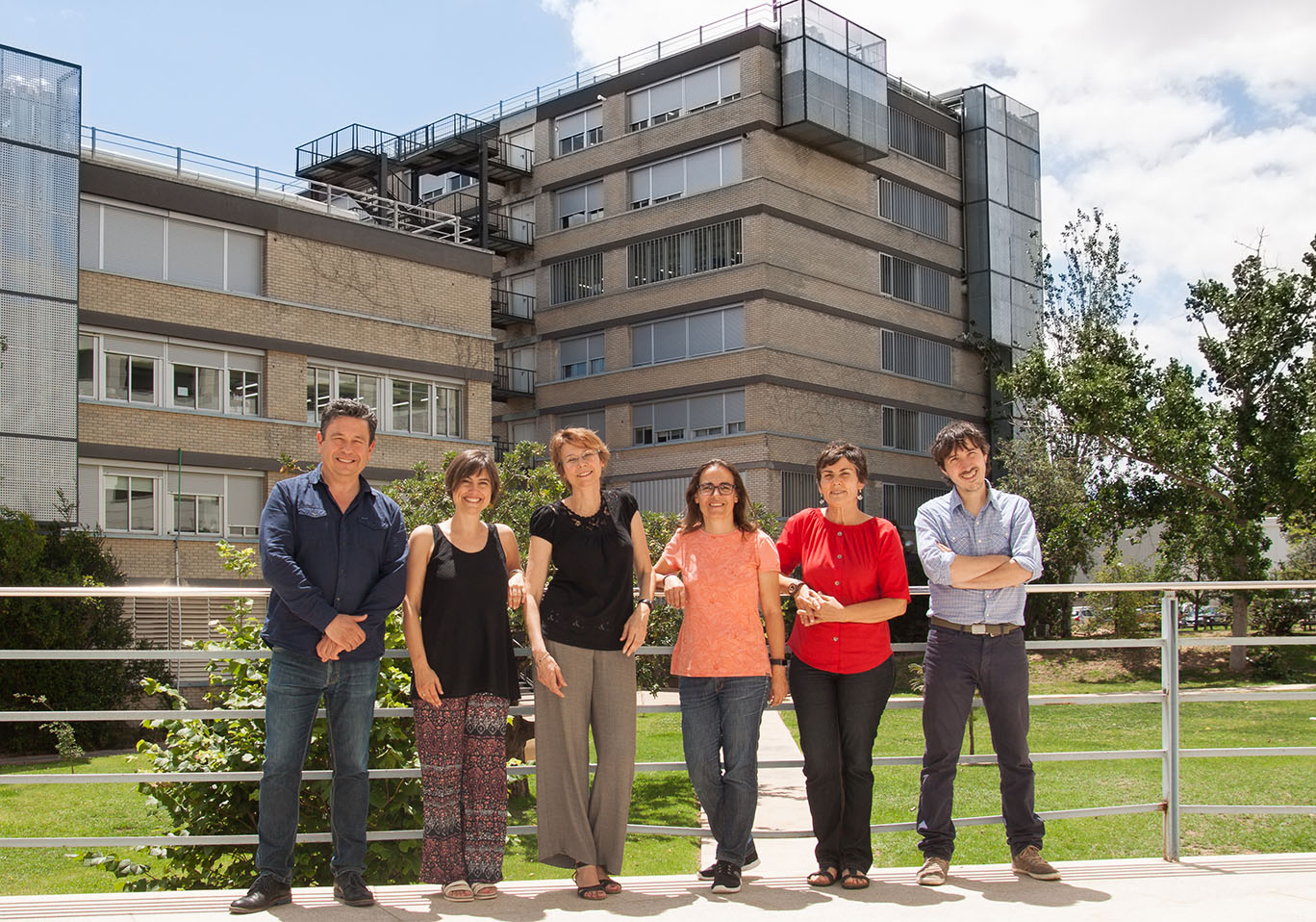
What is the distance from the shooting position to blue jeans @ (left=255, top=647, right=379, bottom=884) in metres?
5.01

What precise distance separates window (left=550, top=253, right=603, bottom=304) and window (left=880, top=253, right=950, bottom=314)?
9.52 meters

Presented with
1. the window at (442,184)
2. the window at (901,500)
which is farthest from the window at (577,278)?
the window at (901,500)

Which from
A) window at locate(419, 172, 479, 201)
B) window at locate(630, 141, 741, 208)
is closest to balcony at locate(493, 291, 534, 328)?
window at locate(419, 172, 479, 201)

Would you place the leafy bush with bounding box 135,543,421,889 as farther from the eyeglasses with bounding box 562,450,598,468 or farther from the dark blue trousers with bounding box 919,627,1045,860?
the dark blue trousers with bounding box 919,627,1045,860

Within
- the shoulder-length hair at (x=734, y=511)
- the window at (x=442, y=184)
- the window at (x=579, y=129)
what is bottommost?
the shoulder-length hair at (x=734, y=511)

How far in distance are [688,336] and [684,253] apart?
2622 mm

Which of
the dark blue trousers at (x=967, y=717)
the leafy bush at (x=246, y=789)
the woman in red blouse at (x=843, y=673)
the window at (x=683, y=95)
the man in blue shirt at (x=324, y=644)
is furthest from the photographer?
the window at (x=683, y=95)

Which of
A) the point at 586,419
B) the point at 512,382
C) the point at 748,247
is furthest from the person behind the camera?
the point at 512,382

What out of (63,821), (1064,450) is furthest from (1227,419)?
(63,821)

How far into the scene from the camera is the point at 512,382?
42.6 metres

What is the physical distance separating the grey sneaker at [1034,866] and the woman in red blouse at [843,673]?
0.71 m

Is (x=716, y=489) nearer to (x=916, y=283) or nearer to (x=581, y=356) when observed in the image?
(x=581, y=356)

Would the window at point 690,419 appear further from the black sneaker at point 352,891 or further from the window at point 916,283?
the black sneaker at point 352,891

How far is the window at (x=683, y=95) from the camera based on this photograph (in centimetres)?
3762
